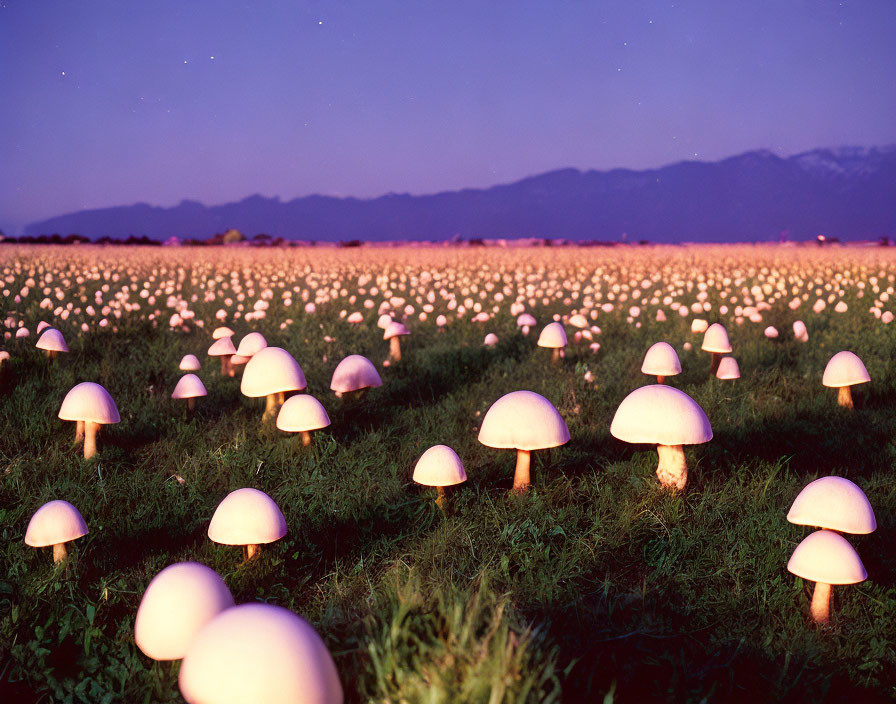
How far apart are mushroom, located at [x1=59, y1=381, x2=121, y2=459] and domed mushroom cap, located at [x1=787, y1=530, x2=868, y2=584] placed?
4417mm

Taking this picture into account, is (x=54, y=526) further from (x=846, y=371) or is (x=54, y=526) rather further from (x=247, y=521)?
(x=846, y=371)

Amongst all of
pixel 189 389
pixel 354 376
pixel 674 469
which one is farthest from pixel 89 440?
pixel 674 469

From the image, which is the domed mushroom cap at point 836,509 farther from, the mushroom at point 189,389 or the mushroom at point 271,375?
the mushroom at point 189,389

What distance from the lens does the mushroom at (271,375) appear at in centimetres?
532

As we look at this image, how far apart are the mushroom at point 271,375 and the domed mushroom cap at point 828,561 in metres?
3.65

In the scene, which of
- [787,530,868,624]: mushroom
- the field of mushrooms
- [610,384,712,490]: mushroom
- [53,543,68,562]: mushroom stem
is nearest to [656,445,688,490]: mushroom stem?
the field of mushrooms

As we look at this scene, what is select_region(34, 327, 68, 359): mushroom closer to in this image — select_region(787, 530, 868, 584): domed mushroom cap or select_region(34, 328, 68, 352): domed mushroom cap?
select_region(34, 328, 68, 352): domed mushroom cap

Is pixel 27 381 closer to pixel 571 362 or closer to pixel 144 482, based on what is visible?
pixel 144 482

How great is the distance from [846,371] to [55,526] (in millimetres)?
Result: 5943

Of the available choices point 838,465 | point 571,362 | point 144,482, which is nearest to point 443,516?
point 144,482

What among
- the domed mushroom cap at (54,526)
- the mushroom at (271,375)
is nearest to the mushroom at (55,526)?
the domed mushroom cap at (54,526)

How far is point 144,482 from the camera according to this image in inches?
187

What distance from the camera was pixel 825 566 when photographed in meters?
3.19

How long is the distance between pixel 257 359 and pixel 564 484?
8.53ft
